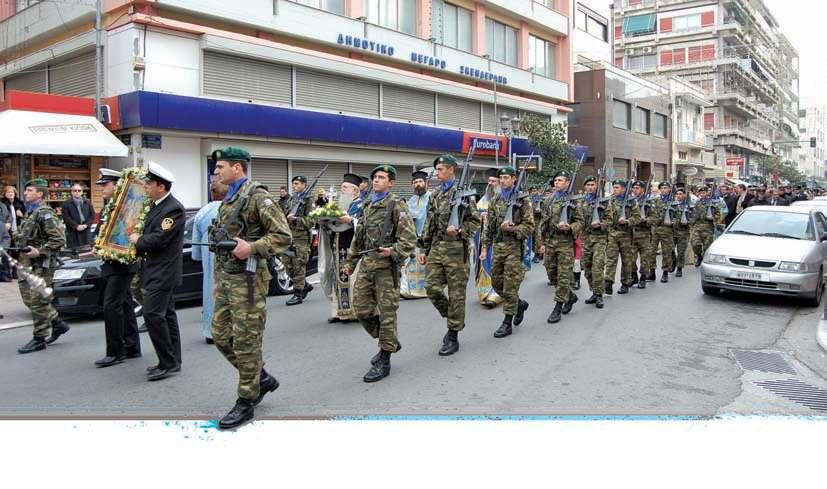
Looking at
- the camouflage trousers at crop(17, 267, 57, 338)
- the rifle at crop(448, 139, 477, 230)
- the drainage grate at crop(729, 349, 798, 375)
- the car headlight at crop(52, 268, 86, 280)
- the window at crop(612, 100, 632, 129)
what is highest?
the window at crop(612, 100, 632, 129)

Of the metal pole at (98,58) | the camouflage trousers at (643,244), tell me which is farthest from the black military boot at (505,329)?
the metal pole at (98,58)

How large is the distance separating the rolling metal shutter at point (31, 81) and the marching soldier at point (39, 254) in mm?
14542

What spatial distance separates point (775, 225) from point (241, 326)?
9483 millimetres

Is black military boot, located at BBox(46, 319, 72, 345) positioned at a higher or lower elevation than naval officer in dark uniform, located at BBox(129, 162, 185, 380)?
lower

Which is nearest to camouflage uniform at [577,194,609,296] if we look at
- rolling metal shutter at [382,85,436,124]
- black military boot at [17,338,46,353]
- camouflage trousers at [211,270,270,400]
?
camouflage trousers at [211,270,270,400]

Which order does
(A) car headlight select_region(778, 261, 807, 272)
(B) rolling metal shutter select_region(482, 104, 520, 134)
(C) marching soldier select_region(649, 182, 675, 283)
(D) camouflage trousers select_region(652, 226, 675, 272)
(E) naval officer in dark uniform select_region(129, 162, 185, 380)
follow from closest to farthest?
(E) naval officer in dark uniform select_region(129, 162, 185, 380), (A) car headlight select_region(778, 261, 807, 272), (C) marching soldier select_region(649, 182, 675, 283), (D) camouflage trousers select_region(652, 226, 675, 272), (B) rolling metal shutter select_region(482, 104, 520, 134)

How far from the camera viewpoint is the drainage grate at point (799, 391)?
5.50 m

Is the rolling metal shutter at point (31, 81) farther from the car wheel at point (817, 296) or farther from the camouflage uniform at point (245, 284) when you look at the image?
the car wheel at point (817, 296)

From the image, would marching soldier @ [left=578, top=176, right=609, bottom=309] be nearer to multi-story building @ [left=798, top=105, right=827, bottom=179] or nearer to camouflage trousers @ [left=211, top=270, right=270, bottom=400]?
camouflage trousers @ [left=211, top=270, right=270, bottom=400]

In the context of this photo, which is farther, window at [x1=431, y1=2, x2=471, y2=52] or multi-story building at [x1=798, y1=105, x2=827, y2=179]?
multi-story building at [x1=798, y1=105, x2=827, y2=179]

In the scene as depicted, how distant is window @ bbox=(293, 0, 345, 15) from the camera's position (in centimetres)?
2042

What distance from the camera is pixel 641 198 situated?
1190 centimetres

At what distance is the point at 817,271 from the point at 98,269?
10.1m

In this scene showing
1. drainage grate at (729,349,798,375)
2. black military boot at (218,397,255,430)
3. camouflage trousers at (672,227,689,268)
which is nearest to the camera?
black military boot at (218,397,255,430)
